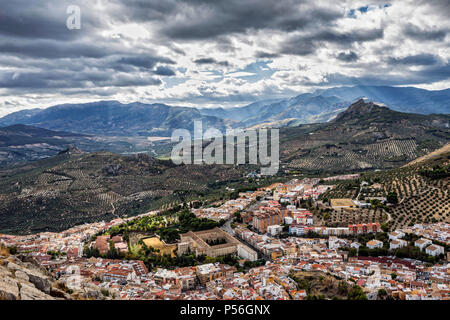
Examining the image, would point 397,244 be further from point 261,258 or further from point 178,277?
point 178,277

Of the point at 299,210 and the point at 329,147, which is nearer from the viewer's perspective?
the point at 299,210

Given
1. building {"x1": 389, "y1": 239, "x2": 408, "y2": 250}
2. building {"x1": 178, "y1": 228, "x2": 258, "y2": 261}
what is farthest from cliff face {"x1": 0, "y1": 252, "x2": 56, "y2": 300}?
building {"x1": 389, "y1": 239, "x2": 408, "y2": 250}

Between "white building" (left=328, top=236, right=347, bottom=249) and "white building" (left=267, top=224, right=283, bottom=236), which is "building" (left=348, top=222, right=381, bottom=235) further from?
"white building" (left=267, top=224, right=283, bottom=236)

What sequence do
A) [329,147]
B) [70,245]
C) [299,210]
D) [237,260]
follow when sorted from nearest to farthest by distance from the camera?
[237,260] < [70,245] < [299,210] < [329,147]

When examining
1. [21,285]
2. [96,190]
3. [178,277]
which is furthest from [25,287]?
[96,190]

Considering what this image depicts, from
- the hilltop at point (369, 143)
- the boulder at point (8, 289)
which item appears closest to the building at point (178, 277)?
the boulder at point (8, 289)
